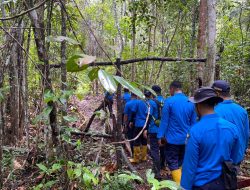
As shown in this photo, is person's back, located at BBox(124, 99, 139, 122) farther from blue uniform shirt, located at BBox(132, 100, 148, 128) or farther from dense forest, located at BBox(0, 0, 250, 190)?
dense forest, located at BBox(0, 0, 250, 190)

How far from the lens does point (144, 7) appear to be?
24.5ft

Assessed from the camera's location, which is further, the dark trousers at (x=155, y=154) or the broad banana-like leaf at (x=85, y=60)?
the dark trousers at (x=155, y=154)

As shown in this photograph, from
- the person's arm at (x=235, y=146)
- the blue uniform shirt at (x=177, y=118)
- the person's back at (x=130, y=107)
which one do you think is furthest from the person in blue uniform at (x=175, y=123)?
the person's arm at (x=235, y=146)

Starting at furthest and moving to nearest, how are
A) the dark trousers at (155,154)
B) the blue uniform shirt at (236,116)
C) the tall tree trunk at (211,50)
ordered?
the dark trousers at (155,154), the tall tree trunk at (211,50), the blue uniform shirt at (236,116)

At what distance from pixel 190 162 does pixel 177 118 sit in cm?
197

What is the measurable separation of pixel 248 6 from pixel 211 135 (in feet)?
18.3

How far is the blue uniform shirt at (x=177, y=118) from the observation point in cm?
475

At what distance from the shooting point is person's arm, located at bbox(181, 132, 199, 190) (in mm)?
2756

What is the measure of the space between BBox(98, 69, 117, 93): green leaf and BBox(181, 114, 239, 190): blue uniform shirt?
180 cm

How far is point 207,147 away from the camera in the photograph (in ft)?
8.93

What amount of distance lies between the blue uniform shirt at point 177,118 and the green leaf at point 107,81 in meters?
3.71

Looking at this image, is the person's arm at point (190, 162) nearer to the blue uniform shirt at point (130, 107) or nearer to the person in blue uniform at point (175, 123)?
the person in blue uniform at point (175, 123)

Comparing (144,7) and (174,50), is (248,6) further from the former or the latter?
(174,50)

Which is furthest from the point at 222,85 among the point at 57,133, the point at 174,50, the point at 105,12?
the point at 105,12
